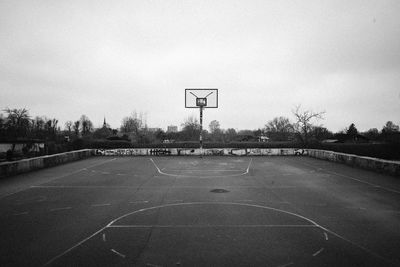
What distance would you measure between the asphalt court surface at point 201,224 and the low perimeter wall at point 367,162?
3.05m

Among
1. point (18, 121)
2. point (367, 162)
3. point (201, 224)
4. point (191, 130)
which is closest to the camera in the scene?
point (201, 224)

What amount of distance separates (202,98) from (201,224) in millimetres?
23562

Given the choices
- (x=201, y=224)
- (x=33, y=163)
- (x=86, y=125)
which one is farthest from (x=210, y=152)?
(x=86, y=125)

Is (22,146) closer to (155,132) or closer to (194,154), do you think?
(194,154)

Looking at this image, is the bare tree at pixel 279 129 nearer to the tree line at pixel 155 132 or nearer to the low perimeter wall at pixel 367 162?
the tree line at pixel 155 132

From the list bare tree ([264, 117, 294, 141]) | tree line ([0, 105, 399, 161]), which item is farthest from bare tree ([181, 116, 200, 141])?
bare tree ([264, 117, 294, 141])

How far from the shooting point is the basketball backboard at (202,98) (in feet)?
98.0

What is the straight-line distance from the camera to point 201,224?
723cm

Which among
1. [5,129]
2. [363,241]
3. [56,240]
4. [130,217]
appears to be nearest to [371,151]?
[363,241]

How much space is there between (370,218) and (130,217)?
7.04 meters

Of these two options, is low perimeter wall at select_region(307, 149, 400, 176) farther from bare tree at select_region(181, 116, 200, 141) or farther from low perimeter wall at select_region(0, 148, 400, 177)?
bare tree at select_region(181, 116, 200, 141)

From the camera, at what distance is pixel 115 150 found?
32.6 metres

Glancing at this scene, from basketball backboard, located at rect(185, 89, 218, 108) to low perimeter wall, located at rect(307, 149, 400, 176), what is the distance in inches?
495

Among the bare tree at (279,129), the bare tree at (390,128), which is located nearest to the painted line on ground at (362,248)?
the bare tree at (390,128)
